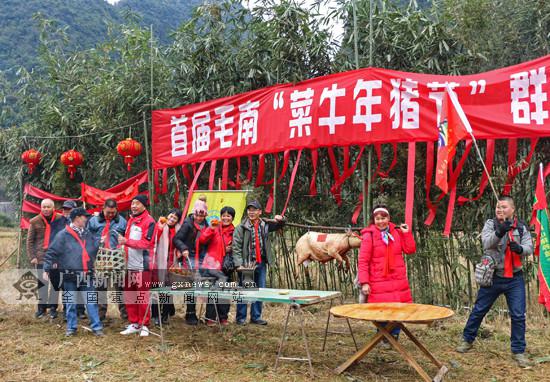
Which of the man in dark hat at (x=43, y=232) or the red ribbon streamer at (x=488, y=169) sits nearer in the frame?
the red ribbon streamer at (x=488, y=169)

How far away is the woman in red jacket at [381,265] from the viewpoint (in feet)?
13.8

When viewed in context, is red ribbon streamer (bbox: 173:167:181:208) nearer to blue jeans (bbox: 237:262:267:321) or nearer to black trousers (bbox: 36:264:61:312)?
black trousers (bbox: 36:264:61:312)

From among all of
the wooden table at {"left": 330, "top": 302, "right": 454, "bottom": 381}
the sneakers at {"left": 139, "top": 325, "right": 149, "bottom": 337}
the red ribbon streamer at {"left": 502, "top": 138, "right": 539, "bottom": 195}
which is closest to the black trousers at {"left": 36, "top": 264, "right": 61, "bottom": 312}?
the sneakers at {"left": 139, "top": 325, "right": 149, "bottom": 337}

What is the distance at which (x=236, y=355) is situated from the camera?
14.5 ft

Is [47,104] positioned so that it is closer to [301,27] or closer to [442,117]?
[301,27]

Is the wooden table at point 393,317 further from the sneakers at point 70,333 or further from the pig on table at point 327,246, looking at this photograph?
the sneakers at point 70,333

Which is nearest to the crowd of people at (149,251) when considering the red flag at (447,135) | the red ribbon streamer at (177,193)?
the red flag at (447,135)

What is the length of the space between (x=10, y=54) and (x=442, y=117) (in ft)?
70.4

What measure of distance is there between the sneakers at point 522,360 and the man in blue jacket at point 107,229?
11.5 feet

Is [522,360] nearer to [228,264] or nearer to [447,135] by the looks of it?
[447,135]

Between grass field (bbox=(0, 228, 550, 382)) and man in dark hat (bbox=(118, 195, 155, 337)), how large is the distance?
35cm

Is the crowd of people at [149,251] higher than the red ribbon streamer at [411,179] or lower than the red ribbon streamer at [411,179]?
lower

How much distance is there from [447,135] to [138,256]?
117 inches

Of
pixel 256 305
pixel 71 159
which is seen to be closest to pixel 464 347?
pixel 256 305
